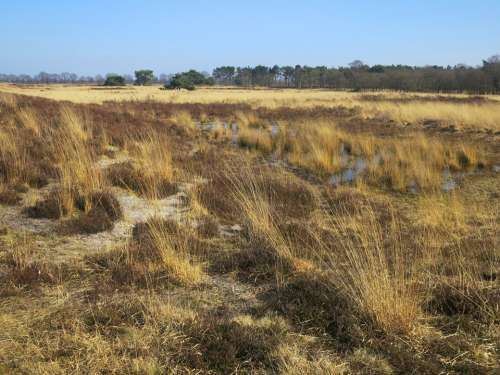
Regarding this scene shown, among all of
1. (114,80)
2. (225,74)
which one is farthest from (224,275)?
(225,74)

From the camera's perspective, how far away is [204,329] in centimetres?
307

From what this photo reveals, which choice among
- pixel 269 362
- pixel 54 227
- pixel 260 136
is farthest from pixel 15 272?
pixel 260 136

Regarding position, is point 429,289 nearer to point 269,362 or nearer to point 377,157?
point 269,362

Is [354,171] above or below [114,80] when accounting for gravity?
below

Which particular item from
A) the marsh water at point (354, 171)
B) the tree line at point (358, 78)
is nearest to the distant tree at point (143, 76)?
the tree line at point (358, 78)

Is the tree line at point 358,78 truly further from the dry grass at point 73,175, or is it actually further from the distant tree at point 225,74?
the dry grass at point 73,175

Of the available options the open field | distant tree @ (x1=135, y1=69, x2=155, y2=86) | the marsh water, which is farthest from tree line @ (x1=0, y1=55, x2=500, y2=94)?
the open field

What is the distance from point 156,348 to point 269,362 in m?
0.75

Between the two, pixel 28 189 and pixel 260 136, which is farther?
pixel 260 136

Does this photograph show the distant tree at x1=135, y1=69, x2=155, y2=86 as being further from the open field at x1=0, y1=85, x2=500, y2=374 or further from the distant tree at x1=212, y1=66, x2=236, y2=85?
the open field at x1=0, y1=85, x2=500, y2=374

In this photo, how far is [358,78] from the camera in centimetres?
8119

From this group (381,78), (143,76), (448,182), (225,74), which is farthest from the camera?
(225,74)

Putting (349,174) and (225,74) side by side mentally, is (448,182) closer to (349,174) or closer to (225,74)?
(349,174)

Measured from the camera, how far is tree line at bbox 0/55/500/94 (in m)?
58.1
